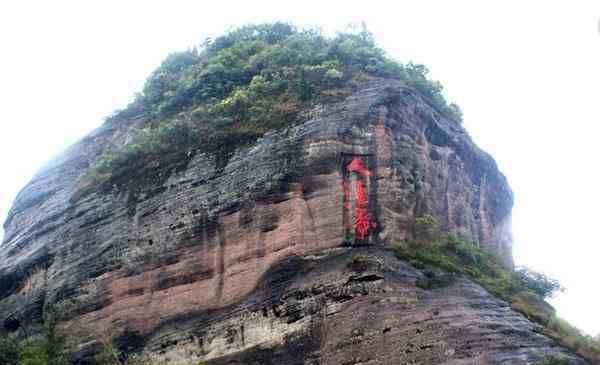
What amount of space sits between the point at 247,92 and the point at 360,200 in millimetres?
6518

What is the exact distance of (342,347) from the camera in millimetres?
20594

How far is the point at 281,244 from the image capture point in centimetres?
2347

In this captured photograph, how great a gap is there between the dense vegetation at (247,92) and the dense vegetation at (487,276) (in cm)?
504

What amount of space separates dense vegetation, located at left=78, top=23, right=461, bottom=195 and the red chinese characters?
268 cm

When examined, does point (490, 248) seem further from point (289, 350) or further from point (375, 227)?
point (289, 350)

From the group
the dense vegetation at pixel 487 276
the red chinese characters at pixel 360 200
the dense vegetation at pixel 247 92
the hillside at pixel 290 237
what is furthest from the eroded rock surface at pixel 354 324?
the dense vegetation at pixel 247 92

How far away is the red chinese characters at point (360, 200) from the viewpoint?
76.7 ft

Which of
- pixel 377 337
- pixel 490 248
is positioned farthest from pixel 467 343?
pixel 490 248

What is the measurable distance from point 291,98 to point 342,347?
29.7 feet

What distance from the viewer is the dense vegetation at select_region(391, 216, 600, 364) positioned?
70.0ft

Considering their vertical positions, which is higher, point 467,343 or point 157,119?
point 157,119

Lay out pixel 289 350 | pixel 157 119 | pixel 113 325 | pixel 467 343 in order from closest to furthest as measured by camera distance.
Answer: pixel 467 343
pixel 289 350
pixel 113 325
pixel 157 119

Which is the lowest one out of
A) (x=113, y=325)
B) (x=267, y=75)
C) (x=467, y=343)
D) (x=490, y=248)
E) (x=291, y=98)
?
(x=467, y=343)

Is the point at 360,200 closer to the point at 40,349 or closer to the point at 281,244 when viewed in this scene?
the point at 281,244
